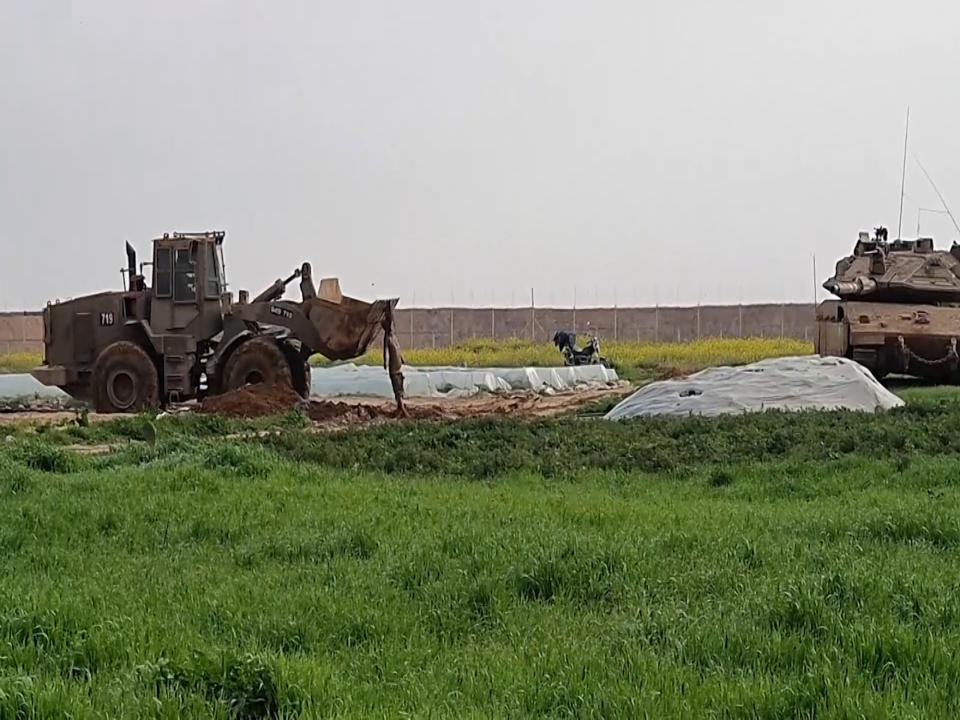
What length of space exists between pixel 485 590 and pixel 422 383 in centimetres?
2372

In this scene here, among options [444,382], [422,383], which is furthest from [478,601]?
[444,382]

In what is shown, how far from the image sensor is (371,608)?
5.70 metres

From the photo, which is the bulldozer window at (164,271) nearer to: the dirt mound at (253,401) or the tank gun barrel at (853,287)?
the dirt mound at (253,401)

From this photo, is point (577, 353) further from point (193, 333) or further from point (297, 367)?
point (193, 333)

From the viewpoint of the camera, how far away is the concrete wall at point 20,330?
52781 millimetres

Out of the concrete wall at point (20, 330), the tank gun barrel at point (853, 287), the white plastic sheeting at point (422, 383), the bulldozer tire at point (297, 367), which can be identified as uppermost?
the tank gun barrel at point (853, 287)

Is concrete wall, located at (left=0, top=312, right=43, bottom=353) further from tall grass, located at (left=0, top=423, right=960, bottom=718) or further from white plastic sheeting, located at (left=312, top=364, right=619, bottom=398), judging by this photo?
tall grass, located at (left=0, top=423, right=960, bottom=718)

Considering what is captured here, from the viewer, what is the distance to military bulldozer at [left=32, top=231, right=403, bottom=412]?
21406 millimetres

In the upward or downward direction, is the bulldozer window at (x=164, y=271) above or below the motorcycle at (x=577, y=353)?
above

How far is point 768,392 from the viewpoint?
1803 centimetres

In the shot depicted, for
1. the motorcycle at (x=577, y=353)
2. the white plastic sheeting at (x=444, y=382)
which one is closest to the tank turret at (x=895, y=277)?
the white plastic sheeting at (x=444, y=382)

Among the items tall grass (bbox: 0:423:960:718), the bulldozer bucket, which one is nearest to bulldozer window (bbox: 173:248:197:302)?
the bulldozer bucket

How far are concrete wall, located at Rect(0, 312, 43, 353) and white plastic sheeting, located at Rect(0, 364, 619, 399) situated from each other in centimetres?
2330

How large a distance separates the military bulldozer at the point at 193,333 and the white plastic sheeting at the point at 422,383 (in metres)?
6.10
